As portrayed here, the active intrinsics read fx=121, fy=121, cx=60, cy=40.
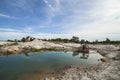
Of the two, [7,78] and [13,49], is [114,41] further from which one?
[7,78]

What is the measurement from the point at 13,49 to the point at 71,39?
66646mm

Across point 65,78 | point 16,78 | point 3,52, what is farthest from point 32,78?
point 3,52

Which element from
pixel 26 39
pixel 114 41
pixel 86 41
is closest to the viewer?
pixel 26 39

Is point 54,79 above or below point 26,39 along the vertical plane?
below

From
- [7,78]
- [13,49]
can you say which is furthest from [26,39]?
[7,78]

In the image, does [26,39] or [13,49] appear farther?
[26,39]

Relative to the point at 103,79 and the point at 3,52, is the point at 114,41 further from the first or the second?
the point at 103,79

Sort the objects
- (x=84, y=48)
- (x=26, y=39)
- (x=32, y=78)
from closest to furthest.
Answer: (x=32, y=78) < (x=84, y=48) < (x=26, y=39)

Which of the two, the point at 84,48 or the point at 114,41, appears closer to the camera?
the point at 84,48

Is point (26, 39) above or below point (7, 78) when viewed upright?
above

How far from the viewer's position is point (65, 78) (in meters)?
16.2

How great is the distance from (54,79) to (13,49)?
32490mm

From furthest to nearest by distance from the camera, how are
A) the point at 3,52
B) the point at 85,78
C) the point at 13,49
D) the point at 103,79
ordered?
the point at 13,49
the point at 3,52
the point at 85,78
the point at 103,79

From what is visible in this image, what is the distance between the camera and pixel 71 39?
105062 millimetres
